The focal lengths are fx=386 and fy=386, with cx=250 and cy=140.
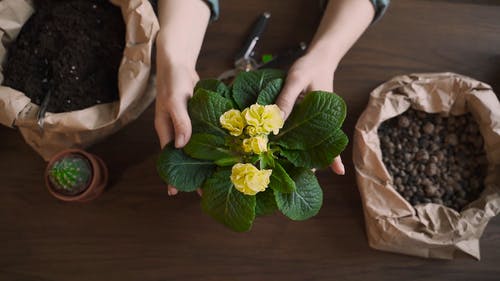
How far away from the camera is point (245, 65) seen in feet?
2.94

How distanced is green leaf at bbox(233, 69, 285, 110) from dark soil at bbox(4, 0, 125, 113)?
1.02 feet

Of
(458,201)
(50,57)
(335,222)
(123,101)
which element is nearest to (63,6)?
(50,57)

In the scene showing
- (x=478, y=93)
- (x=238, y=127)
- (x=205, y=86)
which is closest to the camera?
(x=238, y=127)

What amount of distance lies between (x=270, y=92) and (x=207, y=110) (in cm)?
11

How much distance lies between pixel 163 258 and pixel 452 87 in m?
0.73

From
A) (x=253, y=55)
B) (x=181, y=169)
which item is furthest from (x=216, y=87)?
(x=253, y=55)

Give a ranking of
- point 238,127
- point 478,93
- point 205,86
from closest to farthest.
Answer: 1. point 238,127
2. point 205,86
3. point 478,93

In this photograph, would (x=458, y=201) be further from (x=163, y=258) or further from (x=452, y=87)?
(x=163, y=258)

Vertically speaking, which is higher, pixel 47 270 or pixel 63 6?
pixel 63 6

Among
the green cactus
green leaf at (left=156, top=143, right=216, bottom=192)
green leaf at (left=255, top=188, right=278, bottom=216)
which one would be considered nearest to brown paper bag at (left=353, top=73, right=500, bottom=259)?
green leaf at (left=255, top=188, right=278, bottom=216)

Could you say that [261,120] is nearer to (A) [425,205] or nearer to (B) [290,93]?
(B) [290,93]

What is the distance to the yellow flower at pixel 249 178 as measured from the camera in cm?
56

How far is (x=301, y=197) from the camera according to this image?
2.14ft

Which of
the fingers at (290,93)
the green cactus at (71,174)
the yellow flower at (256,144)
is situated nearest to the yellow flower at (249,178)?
the yellow flower at (256,144)
